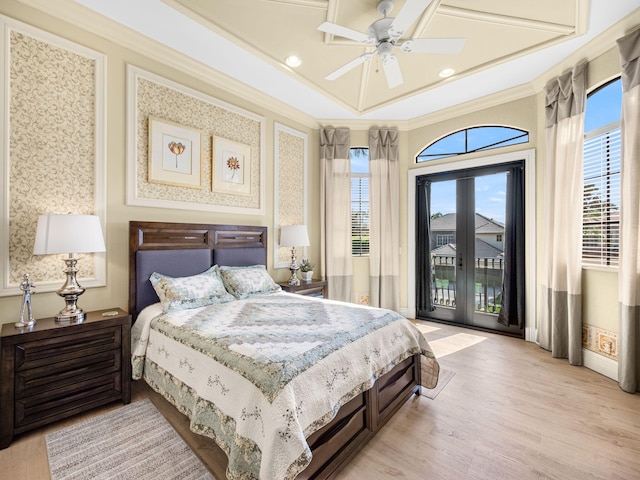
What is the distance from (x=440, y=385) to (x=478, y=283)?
81.7 inches

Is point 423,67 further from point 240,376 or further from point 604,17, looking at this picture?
point 240,376

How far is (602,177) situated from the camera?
2.93 metres

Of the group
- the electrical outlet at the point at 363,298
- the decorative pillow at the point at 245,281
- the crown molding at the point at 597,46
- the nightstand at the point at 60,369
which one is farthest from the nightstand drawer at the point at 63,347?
the crown molding at the point at 597,46

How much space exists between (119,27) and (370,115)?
3.16 m

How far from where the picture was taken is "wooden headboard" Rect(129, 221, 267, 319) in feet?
8.79

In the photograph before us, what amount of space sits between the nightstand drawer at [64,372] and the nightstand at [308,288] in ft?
6.26

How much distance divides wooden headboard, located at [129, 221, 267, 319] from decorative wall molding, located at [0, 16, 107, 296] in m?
0.27

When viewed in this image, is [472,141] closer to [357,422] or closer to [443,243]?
[443,243]

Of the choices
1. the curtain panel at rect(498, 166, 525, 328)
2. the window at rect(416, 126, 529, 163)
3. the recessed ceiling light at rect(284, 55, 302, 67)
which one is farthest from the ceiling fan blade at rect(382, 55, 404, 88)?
the curtain panel at rect(498, 166, 525, 328)

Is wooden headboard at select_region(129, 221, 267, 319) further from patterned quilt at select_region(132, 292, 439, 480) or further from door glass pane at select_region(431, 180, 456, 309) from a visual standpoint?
door glass pane at select_region(431, 180, 456, 309)

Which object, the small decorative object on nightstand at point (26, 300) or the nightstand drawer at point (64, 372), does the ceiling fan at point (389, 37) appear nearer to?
the small decorative object on nightstand at point (26, 300)

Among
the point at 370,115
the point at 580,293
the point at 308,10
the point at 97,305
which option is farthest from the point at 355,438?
the point at 370,115

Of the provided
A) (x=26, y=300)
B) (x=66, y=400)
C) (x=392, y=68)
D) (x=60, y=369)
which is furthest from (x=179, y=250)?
(x=392, y=68)

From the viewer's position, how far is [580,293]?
2.98 metres
